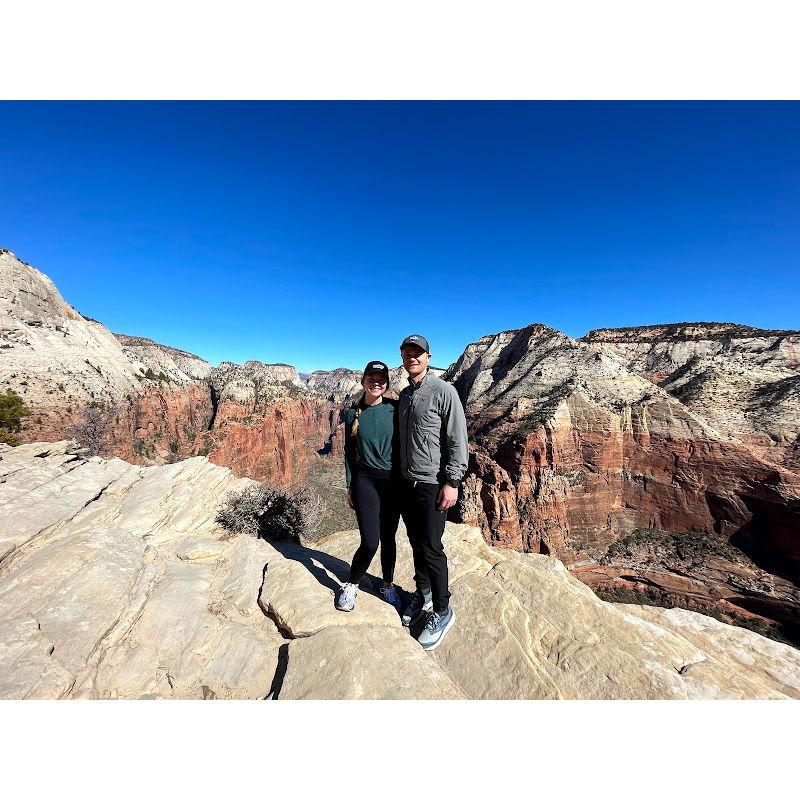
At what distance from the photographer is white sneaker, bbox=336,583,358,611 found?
382cm

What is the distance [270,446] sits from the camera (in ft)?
172

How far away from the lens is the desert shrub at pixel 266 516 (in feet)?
22.0

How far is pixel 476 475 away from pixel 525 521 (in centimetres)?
607

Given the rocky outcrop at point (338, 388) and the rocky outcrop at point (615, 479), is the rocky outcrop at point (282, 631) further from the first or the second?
the rocky outcrop at point (338, 388)

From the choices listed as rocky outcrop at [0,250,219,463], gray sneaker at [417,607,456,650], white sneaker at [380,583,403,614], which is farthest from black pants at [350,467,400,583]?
rocky outcrop at [0,250,219,463]

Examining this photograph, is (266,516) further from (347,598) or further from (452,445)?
(452,445)

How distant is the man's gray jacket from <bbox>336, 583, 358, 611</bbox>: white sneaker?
1680 millimetres

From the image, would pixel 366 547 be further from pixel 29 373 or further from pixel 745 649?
pixel 29 373

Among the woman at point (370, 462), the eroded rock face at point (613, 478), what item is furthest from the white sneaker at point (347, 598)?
the eroded rock face at point (613, 478)

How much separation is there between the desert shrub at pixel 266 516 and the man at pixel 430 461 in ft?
14.0

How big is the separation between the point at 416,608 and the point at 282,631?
1.62 metres

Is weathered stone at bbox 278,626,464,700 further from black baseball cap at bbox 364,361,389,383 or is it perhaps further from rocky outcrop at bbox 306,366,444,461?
rocky outcrop at bbox 306,366,444,461

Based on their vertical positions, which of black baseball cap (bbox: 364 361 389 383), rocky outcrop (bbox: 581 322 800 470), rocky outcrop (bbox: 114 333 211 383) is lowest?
black baseball cap (bbox: 364 361 389 383)

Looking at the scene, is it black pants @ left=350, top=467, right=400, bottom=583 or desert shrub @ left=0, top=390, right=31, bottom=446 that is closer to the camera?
black pants @ left=350, top=467, right=400, bottom=583
